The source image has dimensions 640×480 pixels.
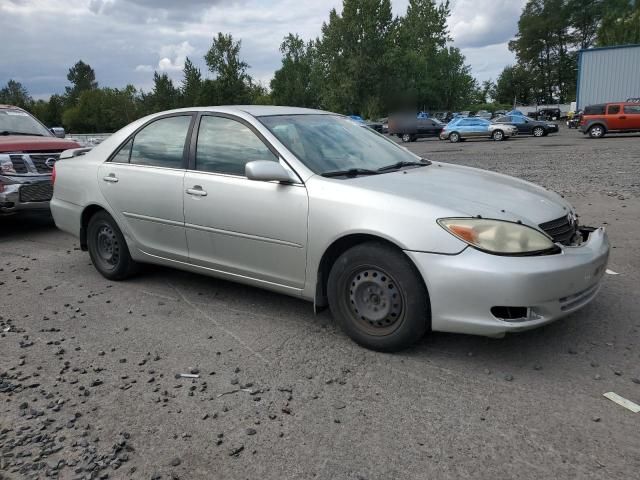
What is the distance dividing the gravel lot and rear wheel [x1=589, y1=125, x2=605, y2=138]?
23735 mm

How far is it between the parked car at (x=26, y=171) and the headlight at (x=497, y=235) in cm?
641

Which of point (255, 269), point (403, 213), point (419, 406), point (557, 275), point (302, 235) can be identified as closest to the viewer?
point (419, 406)

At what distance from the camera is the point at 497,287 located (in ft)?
10.1

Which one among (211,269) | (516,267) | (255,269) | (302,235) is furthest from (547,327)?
(211,269)

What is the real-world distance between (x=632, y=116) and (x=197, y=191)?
25817mm

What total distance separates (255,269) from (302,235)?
561mm

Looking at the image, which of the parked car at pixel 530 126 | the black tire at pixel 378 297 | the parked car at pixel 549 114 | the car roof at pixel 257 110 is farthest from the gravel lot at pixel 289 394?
the parked car at pixel 549 114

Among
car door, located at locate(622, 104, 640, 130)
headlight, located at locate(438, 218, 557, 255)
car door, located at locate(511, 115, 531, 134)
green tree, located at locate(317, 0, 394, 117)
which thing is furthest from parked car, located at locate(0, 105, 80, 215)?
green tree, located at locate(317, 0, 394, 117)

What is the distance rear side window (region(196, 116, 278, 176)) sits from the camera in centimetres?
415

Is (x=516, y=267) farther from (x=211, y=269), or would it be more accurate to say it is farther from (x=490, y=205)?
(x=211, y=269)

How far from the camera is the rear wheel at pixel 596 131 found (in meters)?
25.5

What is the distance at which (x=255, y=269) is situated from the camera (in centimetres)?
411

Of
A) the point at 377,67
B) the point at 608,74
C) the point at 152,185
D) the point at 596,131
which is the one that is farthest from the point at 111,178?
the point at 377,67

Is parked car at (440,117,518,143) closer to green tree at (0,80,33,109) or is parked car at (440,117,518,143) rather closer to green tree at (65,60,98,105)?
green tree at (0,80,33,109)
